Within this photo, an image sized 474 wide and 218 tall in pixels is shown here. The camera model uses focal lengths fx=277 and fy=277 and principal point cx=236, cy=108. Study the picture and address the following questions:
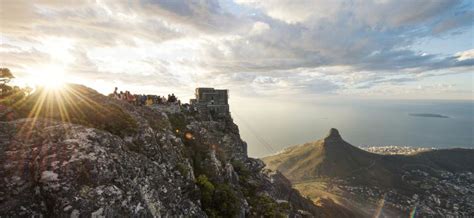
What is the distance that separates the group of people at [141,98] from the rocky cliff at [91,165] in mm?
8365

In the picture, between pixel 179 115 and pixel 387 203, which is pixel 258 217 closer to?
pixel 179 115

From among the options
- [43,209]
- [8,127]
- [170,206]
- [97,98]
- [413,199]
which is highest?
[97,98]

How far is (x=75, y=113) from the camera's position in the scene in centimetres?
1453

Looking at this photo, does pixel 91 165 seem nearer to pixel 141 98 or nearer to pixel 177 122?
pixel 177 122

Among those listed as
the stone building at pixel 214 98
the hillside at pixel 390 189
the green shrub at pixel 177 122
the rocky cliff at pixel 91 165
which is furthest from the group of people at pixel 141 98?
the hillside at pixel 390 189

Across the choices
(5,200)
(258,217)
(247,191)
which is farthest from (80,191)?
(247,191)

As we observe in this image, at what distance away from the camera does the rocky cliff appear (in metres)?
9.24

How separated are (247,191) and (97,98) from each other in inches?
637

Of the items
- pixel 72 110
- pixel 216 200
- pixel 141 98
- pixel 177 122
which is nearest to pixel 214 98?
pixel 141 98

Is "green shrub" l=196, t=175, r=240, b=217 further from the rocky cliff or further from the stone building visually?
the stone building

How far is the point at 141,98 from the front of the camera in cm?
3212

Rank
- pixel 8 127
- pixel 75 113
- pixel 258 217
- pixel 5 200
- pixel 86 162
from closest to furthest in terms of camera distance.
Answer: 1. pixel 5 200
2. pixel 86 162
3. pixel 8 127
4. pixel 75 113
5. pixel 258 217

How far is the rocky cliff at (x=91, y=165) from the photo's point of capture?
924cm

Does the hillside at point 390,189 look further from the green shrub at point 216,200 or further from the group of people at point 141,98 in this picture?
the green shrub at point 216,200
